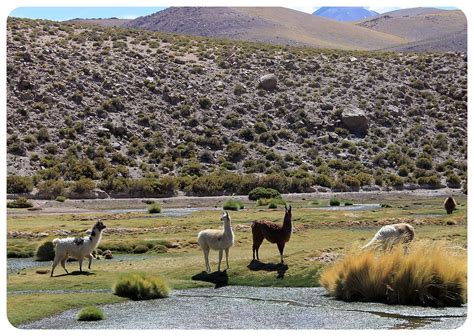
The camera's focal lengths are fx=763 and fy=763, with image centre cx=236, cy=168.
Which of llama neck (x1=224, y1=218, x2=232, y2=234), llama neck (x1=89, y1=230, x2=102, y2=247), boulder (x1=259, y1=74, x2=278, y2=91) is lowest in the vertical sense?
llama neck (x1=89, y1=230, x2=102, y2=247)

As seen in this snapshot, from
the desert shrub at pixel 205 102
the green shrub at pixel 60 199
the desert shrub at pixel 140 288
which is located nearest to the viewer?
the desert shrub at pixel 140 288

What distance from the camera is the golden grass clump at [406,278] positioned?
1484 centimetres

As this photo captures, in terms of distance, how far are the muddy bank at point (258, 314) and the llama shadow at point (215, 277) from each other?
2.68 feet

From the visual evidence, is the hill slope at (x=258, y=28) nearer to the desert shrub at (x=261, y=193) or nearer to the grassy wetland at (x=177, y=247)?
the desert shrub at (x=261, y=193)

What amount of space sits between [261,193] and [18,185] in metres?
14.7

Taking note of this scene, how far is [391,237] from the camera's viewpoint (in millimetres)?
17219

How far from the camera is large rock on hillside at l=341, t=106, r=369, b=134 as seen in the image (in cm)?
6825

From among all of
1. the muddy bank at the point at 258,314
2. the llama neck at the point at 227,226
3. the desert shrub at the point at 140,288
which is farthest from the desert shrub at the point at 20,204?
the muddy bank at the point at 258,314

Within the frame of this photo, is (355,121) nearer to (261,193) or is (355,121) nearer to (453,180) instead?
(453,180)

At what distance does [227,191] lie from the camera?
165ft

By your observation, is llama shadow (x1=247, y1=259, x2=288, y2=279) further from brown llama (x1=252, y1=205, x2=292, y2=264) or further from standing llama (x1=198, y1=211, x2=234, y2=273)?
standing llama (x1=198, y1=211, x2=234, y2=273)

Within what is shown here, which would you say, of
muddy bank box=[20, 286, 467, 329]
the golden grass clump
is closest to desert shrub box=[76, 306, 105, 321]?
muddy bank box=[20, 286, 467, 329]

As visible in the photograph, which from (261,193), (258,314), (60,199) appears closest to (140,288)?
(258,314)

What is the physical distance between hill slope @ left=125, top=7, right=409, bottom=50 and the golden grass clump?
484 feet
